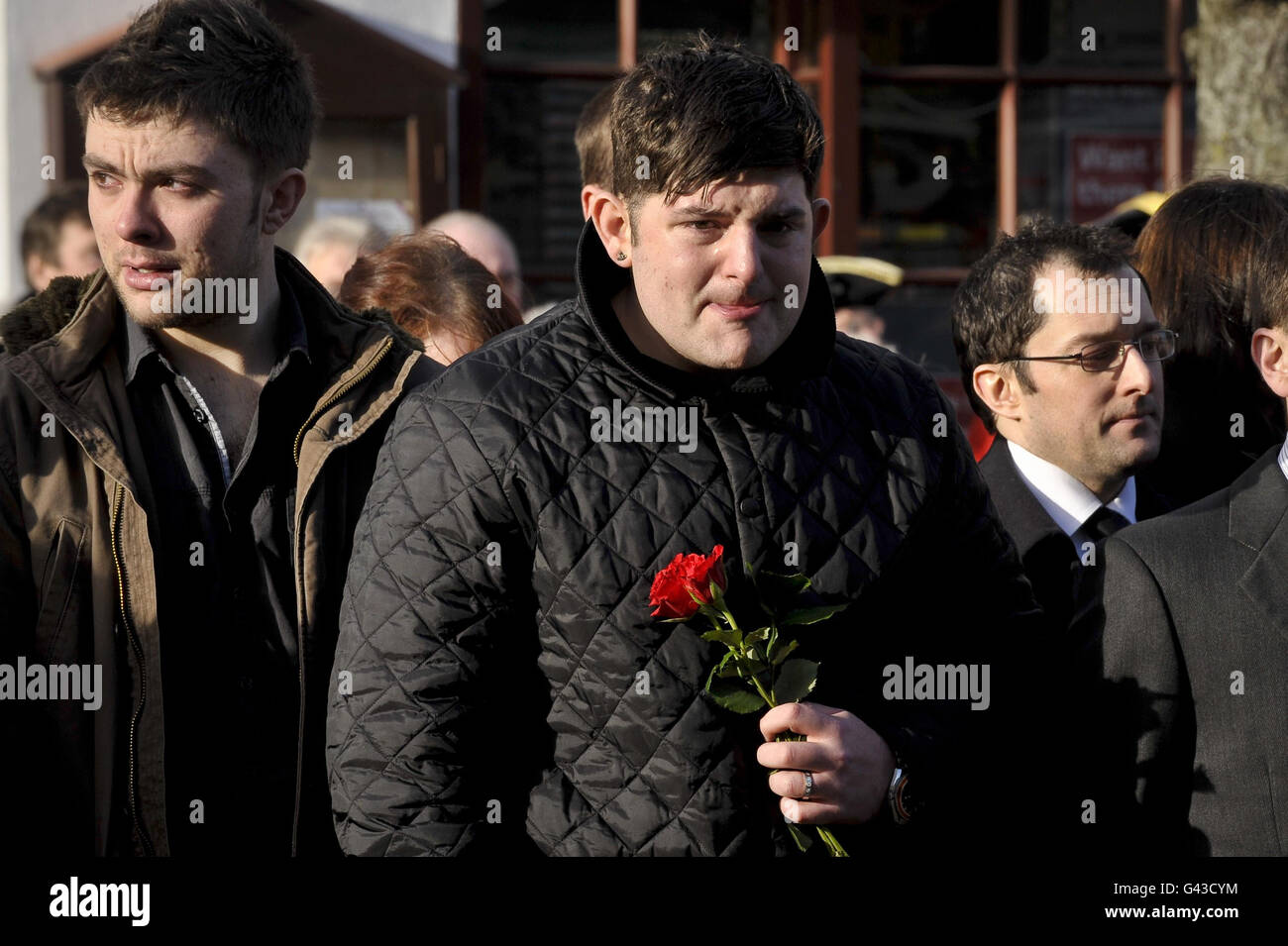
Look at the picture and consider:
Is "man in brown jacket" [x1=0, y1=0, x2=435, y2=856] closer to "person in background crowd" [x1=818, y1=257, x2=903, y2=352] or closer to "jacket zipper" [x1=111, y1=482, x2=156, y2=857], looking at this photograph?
"jacket zipper" [x1=111, y1=482, x2=156, y2=857]

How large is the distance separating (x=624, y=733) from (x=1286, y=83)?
18.7 feet

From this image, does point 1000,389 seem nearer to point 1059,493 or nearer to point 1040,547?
point 1059,493

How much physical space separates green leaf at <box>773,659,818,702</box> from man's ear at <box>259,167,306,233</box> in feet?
4.38

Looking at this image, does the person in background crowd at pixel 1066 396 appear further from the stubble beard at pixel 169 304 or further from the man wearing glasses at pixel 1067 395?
the stubble beard at pixel 169 304

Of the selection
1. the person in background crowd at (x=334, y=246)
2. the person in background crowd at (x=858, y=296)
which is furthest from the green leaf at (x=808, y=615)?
the person in background crowd at (x=858, y=296)

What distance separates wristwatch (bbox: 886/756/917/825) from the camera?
7.99ft

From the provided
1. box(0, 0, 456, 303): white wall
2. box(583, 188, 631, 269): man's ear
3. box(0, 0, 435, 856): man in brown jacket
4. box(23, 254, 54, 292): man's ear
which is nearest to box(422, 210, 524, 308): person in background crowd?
box(23, 254, 54, 292): man's ear

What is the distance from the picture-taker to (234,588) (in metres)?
2.82

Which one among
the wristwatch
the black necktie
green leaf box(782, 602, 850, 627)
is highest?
the black necktie

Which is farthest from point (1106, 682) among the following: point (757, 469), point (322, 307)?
point (322, 307)

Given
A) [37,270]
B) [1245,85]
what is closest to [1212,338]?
[1245,85]

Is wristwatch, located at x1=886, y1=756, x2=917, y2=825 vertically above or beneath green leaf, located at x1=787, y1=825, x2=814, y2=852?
above

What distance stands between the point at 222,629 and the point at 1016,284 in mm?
1851

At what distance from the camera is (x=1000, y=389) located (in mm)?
3621
